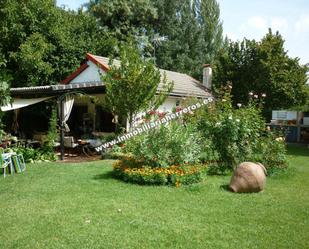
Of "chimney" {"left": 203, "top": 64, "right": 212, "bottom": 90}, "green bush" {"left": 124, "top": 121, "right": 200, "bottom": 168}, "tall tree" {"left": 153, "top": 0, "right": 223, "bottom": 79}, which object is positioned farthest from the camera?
"tall tree" {"left": 153, "top": 0, "right": 223, "bottom": 79}

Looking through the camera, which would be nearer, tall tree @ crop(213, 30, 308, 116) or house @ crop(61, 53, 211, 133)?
house @ crop(61, 53, 211, 133)

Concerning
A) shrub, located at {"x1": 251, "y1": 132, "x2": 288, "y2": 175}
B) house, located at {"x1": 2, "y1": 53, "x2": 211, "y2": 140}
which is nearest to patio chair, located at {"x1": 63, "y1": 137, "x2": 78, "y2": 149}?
house, located at {"x1": 2, "y1": 53, "x2": 211, "y2": 140}

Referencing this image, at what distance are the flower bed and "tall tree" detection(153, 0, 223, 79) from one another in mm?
28463

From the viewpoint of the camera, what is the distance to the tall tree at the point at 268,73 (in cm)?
1861

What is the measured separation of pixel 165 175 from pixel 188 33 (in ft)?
106

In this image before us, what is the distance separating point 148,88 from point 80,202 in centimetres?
672

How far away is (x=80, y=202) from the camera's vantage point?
6.52 metres

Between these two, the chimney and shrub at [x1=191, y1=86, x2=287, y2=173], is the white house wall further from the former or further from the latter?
the chimney

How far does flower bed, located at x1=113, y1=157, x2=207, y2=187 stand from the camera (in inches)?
315

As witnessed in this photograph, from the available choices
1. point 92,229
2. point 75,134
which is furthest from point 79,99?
point 92,229

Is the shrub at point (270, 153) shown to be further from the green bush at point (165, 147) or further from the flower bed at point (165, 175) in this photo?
the green bush at point (165, 147)

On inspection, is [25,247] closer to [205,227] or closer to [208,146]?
[205,227]

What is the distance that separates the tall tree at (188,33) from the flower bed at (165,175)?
28.5 m

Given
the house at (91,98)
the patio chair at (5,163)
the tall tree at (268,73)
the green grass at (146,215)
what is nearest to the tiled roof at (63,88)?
the house at (91,98)
